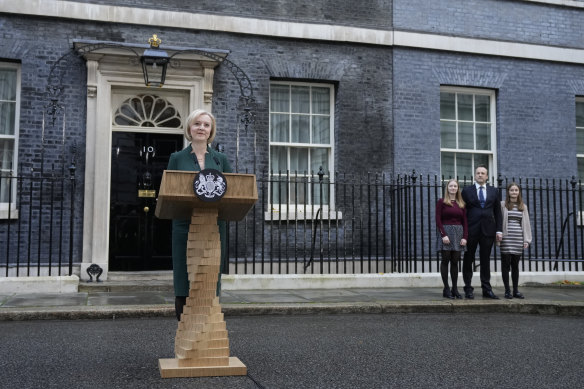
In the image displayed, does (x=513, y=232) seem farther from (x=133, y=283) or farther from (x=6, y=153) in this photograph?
(x=6, y=153)

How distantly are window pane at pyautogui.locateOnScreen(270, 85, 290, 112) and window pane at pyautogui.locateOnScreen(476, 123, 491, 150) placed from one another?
3.64 meters

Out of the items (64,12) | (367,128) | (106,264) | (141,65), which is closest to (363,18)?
(367,128)

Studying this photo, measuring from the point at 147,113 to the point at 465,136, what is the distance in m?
5.74

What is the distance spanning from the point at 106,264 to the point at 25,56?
339cm

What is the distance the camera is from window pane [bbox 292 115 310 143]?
11.1m

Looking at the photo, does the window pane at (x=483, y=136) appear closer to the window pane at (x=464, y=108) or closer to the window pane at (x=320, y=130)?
the window pane at (x=464, y=108)

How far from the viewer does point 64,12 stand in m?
9.88

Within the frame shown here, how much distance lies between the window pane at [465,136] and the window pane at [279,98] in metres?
3.27

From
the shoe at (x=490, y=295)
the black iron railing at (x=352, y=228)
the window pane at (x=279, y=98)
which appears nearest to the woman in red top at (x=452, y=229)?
the shoe at (x=490, y=295)

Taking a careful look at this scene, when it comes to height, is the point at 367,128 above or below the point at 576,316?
above

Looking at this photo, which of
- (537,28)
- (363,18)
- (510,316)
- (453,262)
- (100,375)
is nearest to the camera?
(100,375)

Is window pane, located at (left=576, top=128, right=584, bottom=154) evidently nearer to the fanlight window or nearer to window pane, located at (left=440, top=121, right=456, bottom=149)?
window pane, located at (left=440, top=121, right=456, bottom=149)

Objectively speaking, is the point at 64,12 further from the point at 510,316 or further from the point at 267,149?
the point at 510,316

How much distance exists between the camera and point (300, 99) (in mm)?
11188
